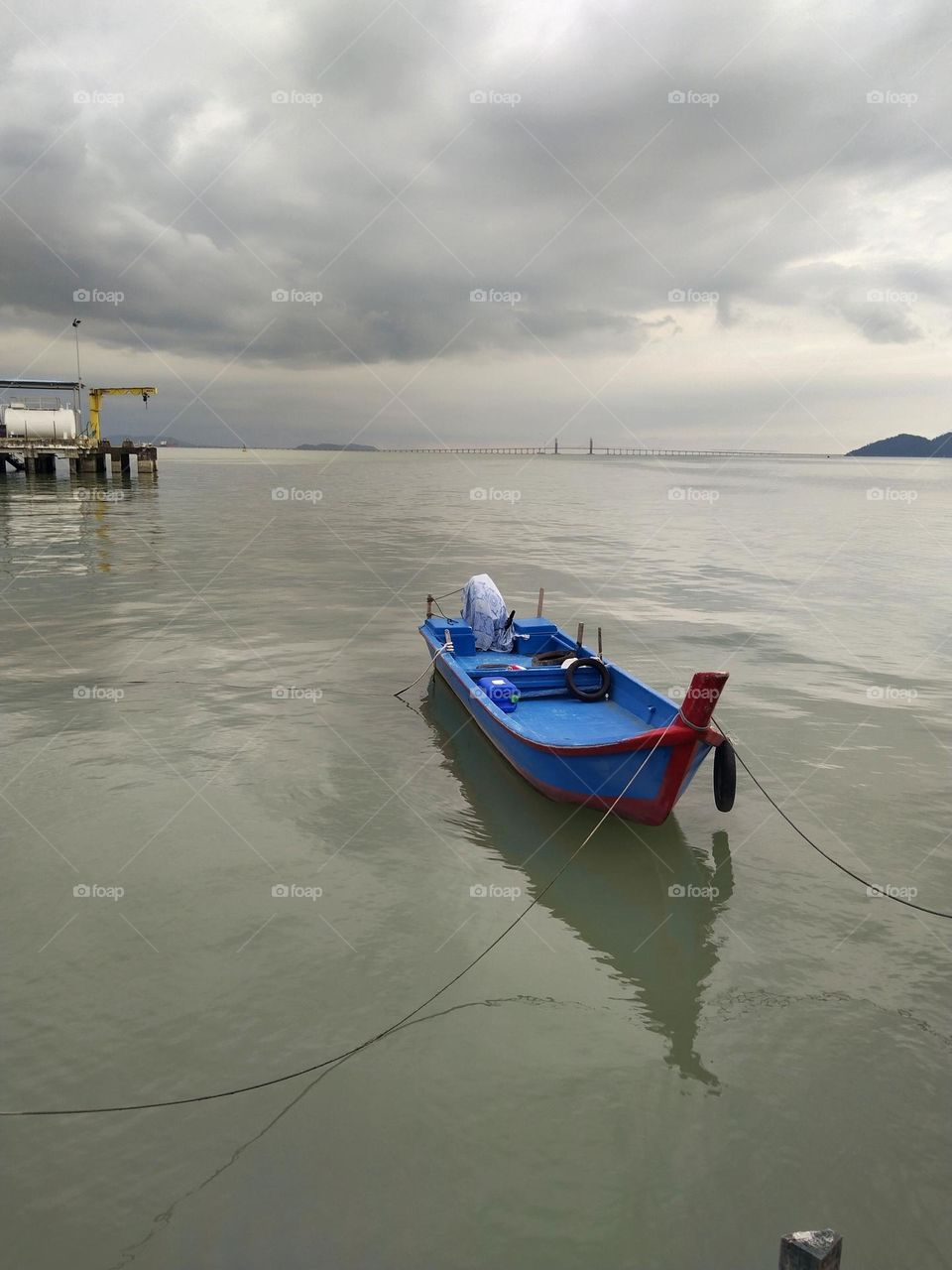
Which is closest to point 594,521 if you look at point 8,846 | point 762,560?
point 762,560

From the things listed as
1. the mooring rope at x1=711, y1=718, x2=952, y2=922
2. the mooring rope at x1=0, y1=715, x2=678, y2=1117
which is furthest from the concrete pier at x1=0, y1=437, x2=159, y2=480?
the mooring rope at x1=0, y1=715, x2=678, y2=1117

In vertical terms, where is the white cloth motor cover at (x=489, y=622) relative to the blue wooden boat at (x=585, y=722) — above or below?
above

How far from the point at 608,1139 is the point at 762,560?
34.6 m

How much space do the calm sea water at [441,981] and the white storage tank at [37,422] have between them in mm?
63927

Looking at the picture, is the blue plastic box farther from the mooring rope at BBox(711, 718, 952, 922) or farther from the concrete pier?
the concrete pier

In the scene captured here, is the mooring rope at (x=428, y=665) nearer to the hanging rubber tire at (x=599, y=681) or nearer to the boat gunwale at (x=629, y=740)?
the hanging rubber tire at (x=599, y=681)

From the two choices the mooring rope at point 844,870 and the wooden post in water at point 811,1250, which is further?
the mooring rope at point 844,870

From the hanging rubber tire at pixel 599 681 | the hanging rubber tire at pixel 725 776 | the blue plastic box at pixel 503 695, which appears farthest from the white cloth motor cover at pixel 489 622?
the hanging rubber tire at pixel 725 776

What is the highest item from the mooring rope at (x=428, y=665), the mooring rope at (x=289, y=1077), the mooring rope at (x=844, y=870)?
the mooring rope at (x=428, y=665)

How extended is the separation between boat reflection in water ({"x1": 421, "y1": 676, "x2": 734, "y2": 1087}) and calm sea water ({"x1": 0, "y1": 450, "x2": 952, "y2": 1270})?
Answer: 0.04 meters

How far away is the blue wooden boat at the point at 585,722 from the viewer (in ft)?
30.5

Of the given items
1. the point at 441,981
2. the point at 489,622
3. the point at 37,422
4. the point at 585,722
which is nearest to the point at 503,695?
the point at 585,722

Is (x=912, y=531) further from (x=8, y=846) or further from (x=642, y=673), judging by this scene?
(x=8, y=846)

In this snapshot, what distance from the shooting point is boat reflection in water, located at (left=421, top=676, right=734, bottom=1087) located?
24.3 feet
